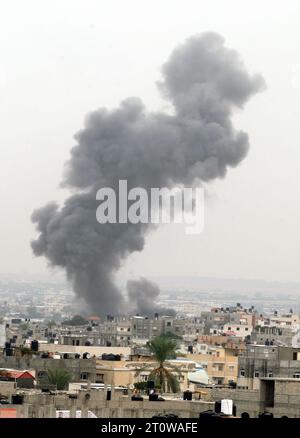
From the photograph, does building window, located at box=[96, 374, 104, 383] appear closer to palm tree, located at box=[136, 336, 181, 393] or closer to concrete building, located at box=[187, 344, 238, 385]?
palm tree, located at box=[136, 336, 181, 393]

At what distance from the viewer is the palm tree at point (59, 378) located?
2899 cm

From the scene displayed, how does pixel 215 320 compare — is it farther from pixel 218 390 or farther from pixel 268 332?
A: pixel 218 390

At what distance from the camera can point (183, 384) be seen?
32.5 metres

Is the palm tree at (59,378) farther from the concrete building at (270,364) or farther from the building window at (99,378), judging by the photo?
the concrete building at (270,364)

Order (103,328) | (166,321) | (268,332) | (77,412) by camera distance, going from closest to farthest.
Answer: (77,412) → (268,332) → (103,328) → (166,321)

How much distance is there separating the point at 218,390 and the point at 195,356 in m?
20.3

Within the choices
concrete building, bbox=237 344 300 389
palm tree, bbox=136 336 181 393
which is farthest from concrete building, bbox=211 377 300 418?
palm tree, bbox=136 336 181 393

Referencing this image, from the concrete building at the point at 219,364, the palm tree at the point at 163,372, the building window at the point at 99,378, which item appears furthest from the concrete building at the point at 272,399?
the concrete building at the point at 219,364

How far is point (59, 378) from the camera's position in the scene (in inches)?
1180

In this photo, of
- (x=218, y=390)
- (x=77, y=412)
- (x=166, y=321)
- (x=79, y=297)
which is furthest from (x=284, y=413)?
(x=79, y=297)

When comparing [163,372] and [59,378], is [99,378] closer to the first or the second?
[163,372]

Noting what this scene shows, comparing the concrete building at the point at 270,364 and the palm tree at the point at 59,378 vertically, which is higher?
the concrete building at the point at 270,364

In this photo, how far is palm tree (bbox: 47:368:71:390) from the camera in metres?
29.0
